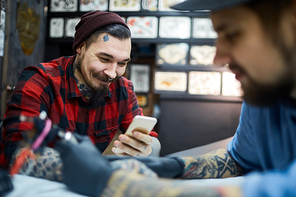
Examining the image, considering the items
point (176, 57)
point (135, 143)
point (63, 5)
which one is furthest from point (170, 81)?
point (135, 143)

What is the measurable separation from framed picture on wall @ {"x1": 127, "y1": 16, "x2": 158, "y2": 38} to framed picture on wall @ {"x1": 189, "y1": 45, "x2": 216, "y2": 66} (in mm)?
652

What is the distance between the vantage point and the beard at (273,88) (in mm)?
587

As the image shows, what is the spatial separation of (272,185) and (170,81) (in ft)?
9.60

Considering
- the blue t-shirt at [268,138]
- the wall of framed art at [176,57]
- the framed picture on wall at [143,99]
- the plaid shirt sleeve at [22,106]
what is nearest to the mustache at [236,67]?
the blue t-shirt at [268,138]

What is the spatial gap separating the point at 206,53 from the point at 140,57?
1.71 meters

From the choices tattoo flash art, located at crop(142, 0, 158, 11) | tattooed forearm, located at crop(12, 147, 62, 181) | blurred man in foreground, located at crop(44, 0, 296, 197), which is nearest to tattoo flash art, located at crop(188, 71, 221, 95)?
tattoo flash art, located at crop(142, 0, 158, 11)

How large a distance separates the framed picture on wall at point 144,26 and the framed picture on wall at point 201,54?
2.14 feet

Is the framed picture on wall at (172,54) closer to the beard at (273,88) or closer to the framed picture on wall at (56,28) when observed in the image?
the framed picture on wall at (56,28)

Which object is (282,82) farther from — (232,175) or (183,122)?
(183,122)

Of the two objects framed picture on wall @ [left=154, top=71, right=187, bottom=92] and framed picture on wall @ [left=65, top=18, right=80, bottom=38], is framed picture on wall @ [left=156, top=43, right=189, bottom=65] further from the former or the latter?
framed picture on wall @ [left=65, top=18, right=80, bottom=38]

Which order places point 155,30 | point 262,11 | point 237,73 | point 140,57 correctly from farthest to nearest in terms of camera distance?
point 140,57 → point 155,30 → point 237,73 → point 262,11

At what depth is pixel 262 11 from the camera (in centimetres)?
60

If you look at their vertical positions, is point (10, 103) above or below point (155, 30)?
below

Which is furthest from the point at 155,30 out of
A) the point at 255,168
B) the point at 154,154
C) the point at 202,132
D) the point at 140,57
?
the point at 255,168
